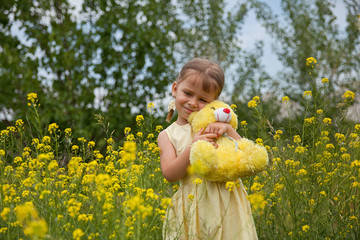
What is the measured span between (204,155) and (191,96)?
1.55 feet

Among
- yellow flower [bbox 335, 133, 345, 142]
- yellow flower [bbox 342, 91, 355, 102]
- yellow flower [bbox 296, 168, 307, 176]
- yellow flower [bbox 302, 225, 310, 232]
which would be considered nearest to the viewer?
yellow flower [bbox 302, 225, 310, 232]

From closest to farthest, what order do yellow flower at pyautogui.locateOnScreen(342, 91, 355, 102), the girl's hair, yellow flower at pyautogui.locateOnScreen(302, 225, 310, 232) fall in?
the girl's hair < yellow flower at pyautogui.locateOnScreen(302, 225, 310, 232) < yellow flower at pyautogui.locateOnScreen(342, 91, 355, 102)

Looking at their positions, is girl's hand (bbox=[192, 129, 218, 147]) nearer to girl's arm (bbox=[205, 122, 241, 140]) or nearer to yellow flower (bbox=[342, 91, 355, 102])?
girl's arm (bbox=[205, 122, 241, 140])

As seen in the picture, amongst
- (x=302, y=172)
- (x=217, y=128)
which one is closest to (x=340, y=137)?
(x=302, y=172)

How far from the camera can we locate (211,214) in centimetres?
233

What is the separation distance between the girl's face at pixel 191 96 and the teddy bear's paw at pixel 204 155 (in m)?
0.35

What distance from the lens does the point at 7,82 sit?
627 cm

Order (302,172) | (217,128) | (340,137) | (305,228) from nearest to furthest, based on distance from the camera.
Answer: (217,128) < (305,228) < (302,172) < (340,137)

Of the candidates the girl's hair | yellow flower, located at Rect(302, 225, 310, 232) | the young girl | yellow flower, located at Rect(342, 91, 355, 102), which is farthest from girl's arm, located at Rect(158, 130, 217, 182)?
yellow flower, located at Rect(342, 91, 355, 102)

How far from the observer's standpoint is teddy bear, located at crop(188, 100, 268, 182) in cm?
219

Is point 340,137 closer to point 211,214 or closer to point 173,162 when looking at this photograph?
point 211,214

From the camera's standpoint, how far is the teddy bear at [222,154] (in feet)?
7.18

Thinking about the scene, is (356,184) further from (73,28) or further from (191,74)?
(73,28)

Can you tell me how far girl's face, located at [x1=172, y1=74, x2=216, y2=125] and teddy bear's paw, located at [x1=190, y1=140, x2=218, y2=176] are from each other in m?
0.35
